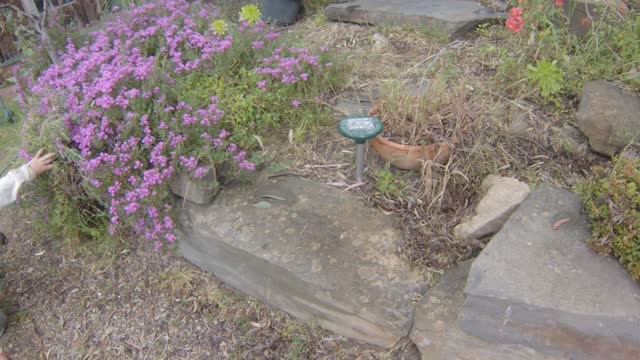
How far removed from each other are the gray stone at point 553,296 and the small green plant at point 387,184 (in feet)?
2.04

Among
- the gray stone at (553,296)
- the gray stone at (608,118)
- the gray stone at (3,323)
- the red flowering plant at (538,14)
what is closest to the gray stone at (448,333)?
the gray stone at (553,296)

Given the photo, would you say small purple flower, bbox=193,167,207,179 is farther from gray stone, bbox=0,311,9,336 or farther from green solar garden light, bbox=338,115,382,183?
gray stone, bbox=0,311,9,336

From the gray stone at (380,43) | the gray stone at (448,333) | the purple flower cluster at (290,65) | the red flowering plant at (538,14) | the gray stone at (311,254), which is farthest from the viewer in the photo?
the gray stone at (380,43)

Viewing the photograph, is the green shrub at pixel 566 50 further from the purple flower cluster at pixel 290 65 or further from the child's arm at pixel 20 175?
the child's arm at pixel 20 175

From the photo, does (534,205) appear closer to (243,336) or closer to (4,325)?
(243,336)

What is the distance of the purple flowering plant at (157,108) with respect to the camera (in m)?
2.67

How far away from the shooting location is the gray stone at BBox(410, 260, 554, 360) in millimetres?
2045

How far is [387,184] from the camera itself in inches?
103

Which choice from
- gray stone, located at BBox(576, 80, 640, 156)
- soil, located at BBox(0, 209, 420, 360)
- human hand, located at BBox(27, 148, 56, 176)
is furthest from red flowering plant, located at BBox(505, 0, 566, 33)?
human hand, located at BBox(27, 148, 56, 176)

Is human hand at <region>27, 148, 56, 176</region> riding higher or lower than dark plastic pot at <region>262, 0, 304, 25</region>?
lower

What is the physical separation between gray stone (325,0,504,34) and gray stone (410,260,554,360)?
2.47m

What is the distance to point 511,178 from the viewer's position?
258 centimetres

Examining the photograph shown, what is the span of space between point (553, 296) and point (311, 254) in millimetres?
1120

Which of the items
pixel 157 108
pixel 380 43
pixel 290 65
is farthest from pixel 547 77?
pixel 157 108
